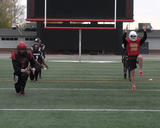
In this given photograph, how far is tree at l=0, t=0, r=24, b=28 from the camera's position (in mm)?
69438

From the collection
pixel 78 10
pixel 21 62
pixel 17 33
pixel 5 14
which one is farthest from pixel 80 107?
pixel 5 14

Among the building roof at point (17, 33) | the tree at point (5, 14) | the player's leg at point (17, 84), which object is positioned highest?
the tree at point (5, 14)

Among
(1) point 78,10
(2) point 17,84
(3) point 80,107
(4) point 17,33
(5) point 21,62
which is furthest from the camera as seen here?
(4) point 17,33

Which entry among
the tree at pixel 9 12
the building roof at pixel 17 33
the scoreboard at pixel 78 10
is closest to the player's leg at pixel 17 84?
the scoreboard at pixel 78 10

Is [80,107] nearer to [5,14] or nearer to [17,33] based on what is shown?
[17,33]

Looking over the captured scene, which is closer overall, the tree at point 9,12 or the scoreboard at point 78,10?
the scoreboard at point 78,10

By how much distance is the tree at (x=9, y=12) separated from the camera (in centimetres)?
6944

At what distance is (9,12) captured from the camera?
71.7 m

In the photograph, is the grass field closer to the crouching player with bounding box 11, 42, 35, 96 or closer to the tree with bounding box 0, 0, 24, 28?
the crouching player with bounding box 11, 42, 35, 96

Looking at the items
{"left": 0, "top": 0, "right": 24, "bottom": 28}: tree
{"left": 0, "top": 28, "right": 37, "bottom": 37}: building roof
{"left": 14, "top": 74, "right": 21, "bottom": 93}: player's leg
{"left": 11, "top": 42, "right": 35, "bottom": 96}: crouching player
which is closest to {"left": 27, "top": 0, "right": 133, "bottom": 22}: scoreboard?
{"left": 14, "top": 74, "right": 21, "bottom": 93}: player's leg

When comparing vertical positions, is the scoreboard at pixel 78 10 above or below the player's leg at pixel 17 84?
above

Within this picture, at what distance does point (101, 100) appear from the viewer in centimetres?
934

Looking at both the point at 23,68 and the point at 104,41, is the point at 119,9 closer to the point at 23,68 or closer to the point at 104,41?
the point at 104,41

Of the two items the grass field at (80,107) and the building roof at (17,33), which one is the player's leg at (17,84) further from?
the building roof at (17,33)
